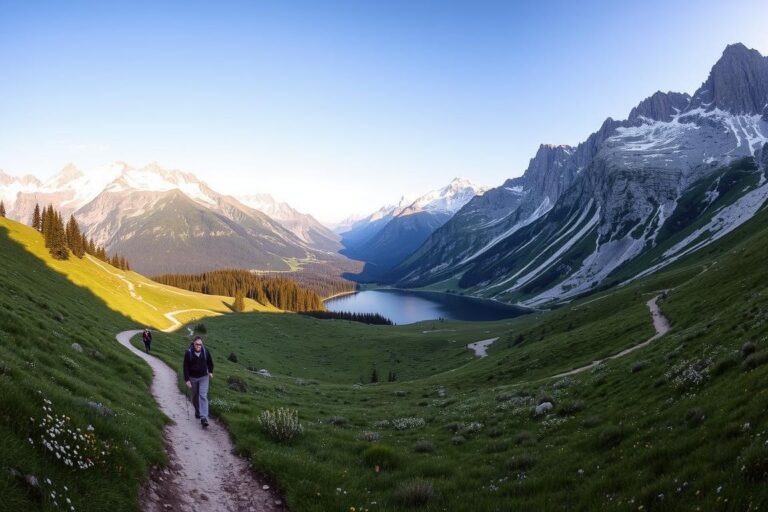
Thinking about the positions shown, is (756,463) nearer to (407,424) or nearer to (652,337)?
(407,424)

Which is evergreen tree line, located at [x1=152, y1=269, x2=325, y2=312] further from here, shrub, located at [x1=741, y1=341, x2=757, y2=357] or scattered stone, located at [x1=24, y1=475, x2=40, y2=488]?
scattered stone, located at [x1=24, y1=475, x2=40, y2=488]

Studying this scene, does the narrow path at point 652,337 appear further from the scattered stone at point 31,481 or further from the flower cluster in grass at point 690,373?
the scattered stone at point 31,481

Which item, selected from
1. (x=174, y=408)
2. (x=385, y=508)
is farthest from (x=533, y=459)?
(x=174, y=408)

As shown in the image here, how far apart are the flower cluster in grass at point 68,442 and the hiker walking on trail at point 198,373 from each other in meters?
8.70

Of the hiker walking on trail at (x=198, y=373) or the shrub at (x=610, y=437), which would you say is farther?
the hiker walking on trail at (x=198, y=373)

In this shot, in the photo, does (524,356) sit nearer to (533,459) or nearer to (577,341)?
(577,341)

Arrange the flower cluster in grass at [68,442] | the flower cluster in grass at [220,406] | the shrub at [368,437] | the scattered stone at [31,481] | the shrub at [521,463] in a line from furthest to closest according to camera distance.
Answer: the flower cluster in grass at [220,406] < the shrub at [368,437] < the shrub at [521,463] < the flower cluster in grass at [68,442] < the scattered stone at [31,481]

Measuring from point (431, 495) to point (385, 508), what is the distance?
1.19 m

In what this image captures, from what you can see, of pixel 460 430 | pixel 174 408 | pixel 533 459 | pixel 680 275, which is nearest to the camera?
pixel 533 459

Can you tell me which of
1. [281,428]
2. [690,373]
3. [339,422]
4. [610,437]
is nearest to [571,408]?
[690,373]

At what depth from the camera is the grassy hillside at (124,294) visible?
75.4 meters

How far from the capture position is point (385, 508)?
9914mm

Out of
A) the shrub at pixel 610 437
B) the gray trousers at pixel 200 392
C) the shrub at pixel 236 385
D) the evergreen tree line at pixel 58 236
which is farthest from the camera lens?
the evergreen tree line at pixel 58 236

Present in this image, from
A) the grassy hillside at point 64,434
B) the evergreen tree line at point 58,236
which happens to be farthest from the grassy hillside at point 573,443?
the evergreen tree line at point 58,236
